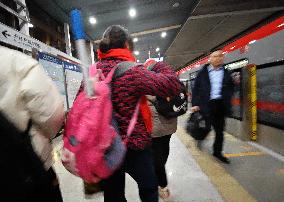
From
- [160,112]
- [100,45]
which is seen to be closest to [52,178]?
[100,45]

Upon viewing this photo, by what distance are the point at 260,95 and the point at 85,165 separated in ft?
14.9

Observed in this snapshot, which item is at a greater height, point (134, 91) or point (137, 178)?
point (134, 91)

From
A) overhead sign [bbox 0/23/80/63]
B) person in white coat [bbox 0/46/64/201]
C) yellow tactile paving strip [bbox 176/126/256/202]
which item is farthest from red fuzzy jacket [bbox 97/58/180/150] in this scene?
overhead sign [bbox 0/23/80/63]

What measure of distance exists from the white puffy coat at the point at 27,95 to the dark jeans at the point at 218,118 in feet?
9.72

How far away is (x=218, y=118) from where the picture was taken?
3.91 m

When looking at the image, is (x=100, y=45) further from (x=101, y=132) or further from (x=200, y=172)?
(x=200, y=172)

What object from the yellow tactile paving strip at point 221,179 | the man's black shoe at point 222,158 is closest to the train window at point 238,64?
the yellow tactile paving strip at point 221,179

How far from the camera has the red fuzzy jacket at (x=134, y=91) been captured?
56.9 inches

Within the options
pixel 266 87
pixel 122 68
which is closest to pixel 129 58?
pixel 122 68

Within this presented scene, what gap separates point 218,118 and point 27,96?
3.21m

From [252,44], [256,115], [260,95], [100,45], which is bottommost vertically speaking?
[256,115]

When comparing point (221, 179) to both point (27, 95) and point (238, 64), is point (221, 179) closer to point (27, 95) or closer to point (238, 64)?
point (27, 95)

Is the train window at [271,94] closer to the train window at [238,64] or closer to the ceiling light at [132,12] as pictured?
the train window at [238,64]

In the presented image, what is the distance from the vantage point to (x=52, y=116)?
1.22 metres
